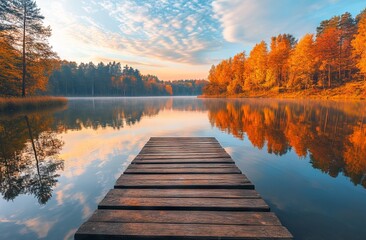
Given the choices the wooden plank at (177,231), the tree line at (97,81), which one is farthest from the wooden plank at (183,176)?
the tree line at (97,81)

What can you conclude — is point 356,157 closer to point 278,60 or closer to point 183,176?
point 183,176

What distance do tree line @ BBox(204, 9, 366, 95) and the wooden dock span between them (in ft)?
161

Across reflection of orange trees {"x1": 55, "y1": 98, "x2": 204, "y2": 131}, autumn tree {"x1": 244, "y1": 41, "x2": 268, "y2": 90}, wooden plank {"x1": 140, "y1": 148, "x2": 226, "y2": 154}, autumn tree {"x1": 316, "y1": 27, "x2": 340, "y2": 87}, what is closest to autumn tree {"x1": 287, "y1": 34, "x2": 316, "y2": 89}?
autumn tree {"x1": 316, "y1": 27, "x2": 340, "y2": 87}

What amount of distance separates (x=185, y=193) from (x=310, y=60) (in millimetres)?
54958

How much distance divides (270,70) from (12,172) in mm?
60152

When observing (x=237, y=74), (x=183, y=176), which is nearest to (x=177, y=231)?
(x=183, y=176)

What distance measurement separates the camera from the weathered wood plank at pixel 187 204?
3.05 m

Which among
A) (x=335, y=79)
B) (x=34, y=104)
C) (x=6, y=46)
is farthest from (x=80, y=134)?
(x=335, y=79)

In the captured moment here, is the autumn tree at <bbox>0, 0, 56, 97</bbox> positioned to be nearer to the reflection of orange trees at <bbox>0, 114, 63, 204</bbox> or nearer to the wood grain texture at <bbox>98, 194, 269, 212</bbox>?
the reflection of orange trees at <bbox>0, 114, 63, 204</bbox>

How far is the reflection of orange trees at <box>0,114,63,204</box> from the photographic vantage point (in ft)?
15.5

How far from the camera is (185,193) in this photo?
358cm

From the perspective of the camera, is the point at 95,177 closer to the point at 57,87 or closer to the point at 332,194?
the point at 332,194

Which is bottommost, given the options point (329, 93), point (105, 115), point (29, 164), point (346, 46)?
point (29, 164)

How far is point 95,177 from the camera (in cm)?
562
